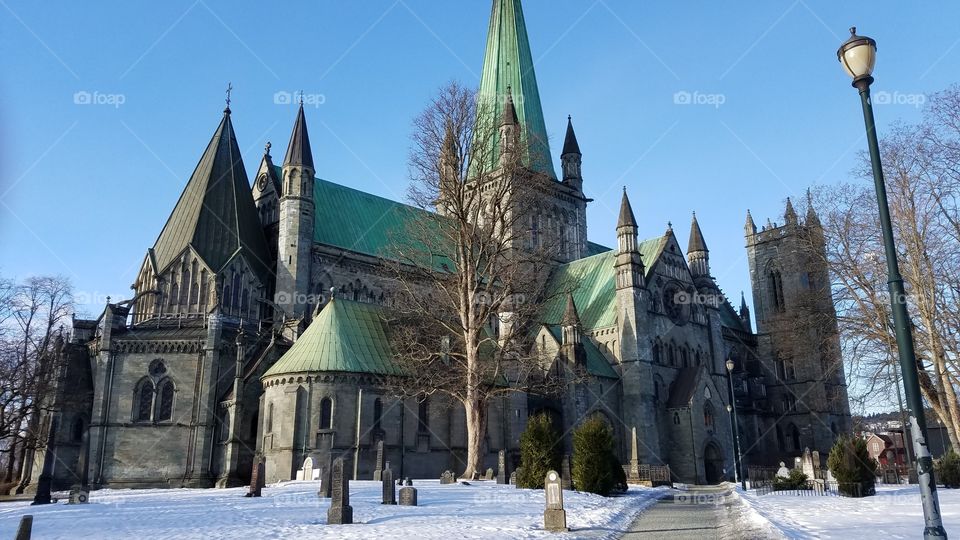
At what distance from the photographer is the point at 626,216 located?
4512 cm

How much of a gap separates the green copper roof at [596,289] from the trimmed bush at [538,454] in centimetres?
2085

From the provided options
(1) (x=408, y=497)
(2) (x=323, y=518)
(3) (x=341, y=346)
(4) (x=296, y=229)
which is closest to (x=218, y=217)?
(4) (x=296, y=229)

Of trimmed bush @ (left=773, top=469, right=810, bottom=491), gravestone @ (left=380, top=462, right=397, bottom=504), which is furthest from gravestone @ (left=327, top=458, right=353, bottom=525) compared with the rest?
trimmed bush @ (left=773, top=469, right=810, bottom=491)

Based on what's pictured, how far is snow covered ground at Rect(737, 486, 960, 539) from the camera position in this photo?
12656 mm

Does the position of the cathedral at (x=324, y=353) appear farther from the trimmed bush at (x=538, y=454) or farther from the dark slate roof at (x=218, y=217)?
the trimmed bush at (x=538, y=454)

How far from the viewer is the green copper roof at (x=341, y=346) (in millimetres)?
31031

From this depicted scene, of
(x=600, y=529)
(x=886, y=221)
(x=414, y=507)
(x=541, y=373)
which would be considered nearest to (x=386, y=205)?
(x=541, y=373)

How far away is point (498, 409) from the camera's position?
3588 centimetres

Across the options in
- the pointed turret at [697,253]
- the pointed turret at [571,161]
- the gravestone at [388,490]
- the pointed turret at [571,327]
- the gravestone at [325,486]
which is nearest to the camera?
the gravestone at [388,490]

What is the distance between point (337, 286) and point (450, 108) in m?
16.8

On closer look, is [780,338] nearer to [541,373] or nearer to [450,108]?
[541,373]

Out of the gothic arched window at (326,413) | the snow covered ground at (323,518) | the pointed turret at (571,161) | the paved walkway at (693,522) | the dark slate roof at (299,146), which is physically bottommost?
the paved walkway at (693,522)

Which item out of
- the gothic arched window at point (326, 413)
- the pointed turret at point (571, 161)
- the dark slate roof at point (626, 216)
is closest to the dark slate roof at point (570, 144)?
the pointed turret at point (571, 161)

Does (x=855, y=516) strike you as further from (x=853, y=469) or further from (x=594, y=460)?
(x=594, y=460)
